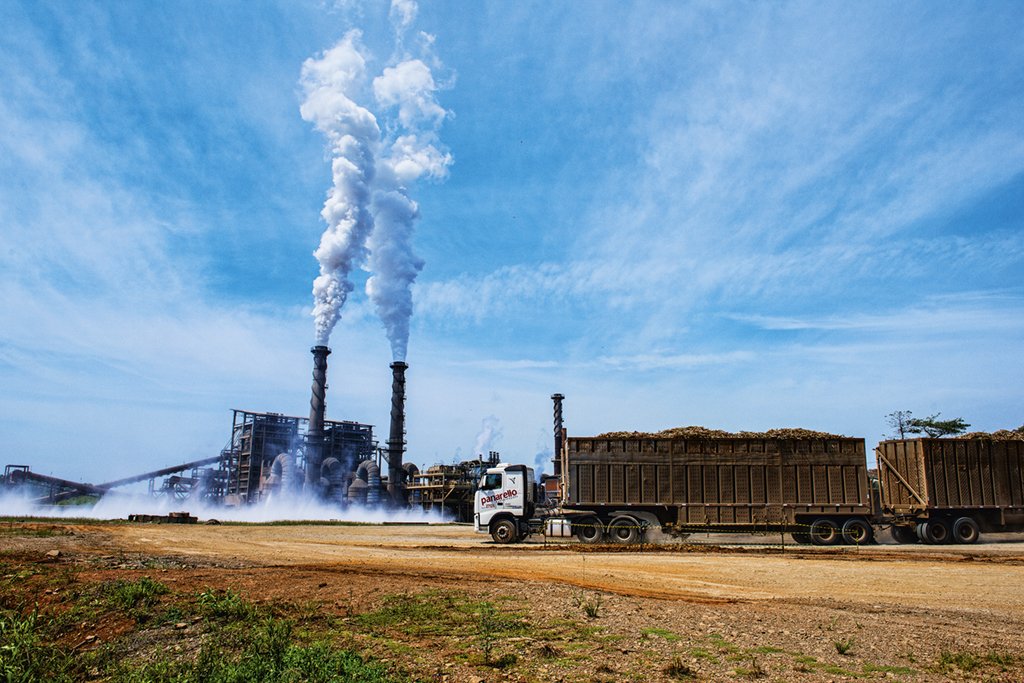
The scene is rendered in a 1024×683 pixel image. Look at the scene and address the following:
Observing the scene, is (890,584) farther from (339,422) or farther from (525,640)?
(339,422)

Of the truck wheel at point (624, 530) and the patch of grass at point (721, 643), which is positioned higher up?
the patch of grass at point (721, 643)

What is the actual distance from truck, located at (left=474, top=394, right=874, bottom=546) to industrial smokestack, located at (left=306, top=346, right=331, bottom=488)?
46013mm

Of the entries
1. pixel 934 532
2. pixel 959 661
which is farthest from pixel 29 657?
pixel 934 532

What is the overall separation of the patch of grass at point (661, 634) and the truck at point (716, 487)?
16751mm

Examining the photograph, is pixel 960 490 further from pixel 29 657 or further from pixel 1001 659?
pixel 29 657

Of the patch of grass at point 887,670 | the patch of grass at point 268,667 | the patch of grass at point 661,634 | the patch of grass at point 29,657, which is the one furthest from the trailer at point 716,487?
the patch of grass at point 29,657

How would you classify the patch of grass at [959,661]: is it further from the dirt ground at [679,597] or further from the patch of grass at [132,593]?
the patch of grass at [132,593]

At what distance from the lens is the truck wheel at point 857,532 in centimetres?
2477

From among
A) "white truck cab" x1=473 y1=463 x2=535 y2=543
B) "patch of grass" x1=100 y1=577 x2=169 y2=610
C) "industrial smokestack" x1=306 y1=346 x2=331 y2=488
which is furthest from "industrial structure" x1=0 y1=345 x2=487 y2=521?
"patch of grass" x1=100 y1=577 x2=169 y2=610

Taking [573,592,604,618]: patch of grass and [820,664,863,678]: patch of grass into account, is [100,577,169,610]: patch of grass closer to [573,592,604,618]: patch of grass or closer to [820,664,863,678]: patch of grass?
[573,592,604,618]: patch of grass

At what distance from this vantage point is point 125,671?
698 centimetres

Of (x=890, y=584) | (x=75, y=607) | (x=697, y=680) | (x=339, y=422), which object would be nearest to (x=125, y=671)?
(x=75, y=607)

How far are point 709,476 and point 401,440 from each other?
1899 inches

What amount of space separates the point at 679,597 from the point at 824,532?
16020mm
